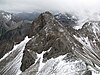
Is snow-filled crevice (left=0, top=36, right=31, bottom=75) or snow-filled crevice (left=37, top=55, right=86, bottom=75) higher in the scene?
snow-filled crevice (left=37, top=55, right=86, bottom=75)

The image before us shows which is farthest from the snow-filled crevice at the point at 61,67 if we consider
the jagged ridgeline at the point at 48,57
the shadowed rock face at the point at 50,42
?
the shadowed rock face at the point at 50,42

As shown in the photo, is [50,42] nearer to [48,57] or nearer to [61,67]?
[48,57]

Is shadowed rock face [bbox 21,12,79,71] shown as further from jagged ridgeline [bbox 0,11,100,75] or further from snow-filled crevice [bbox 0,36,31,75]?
snow-filled crevice [bbox 0,36,31,75]

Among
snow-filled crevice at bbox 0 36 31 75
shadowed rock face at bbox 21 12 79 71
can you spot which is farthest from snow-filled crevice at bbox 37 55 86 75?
snow-filled crevice at bbox 0 36 31 75

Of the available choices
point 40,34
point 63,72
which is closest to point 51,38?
point 40,34

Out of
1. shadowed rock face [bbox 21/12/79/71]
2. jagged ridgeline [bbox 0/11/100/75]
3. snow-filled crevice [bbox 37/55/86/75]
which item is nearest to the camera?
snow-filled crevice [bbox 37/55/86/75]

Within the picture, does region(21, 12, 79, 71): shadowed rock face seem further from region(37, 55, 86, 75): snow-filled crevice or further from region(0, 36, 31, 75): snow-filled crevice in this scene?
region(37, 55, 86, 75): snow-filled crevice

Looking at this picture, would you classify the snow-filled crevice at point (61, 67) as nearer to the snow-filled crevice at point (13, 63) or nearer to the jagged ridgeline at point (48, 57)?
the jagged ridgeline at point (48, 57)

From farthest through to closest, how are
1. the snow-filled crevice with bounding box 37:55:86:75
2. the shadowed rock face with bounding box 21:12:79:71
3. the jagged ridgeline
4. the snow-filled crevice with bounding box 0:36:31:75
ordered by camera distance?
the snow-filled crevice with bounding box 0:36:31:75, the shadowed rock face with bounding box 21:12:79:71, the jagged ridgeline, the snow-filled crevice with bounding box 37:55:86:75

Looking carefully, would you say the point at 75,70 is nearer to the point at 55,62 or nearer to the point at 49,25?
the point at 55,62

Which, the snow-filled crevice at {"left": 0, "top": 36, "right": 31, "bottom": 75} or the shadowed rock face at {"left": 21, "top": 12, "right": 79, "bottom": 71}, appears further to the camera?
the snow-filled crevice at {"left": 0, "top": 36, "right": 31, "bottom": 75}

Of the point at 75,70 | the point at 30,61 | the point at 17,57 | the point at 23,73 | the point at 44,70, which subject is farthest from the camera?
the point at 17,57
